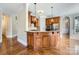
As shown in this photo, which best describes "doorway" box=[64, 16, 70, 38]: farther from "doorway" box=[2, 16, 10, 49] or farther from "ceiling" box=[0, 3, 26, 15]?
"doorway" box=[2, 16, 10, 49]

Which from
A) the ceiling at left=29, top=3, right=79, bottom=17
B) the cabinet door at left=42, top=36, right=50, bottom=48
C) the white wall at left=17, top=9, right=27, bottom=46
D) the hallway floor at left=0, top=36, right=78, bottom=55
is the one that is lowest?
the hallway floor at left=0, top=36, right=78, bottom=55

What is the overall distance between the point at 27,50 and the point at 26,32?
0.37 meters

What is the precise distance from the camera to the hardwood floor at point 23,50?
234cm

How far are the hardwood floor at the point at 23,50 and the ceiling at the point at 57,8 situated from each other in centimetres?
56

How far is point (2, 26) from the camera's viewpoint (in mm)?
2332

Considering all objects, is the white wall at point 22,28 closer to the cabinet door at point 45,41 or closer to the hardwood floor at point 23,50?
the hardwood floor at point 23,50

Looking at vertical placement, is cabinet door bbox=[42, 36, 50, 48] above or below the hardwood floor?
above

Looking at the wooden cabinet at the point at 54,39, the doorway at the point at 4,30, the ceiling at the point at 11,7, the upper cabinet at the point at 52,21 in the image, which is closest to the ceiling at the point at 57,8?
the upper cabinet at the point at 52,21

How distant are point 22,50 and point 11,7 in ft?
2.94

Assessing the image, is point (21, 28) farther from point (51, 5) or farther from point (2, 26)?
point (51, 5)

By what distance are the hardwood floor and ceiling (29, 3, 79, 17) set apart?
56 centimetres

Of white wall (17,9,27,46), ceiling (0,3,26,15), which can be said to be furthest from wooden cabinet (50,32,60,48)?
ceiling (0,3,26,15)

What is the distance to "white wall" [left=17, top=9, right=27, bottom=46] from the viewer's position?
2326mm

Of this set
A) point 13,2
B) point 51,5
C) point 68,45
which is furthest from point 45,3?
point 68,45
